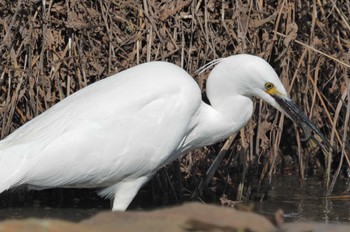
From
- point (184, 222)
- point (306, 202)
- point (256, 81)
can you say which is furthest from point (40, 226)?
point (306, 202)

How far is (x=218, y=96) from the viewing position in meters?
5.62

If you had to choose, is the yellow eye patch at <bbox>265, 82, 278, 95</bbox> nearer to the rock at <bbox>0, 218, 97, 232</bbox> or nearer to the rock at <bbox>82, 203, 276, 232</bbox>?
the rock at <bbox>82, 203, 276, 232</bbox>

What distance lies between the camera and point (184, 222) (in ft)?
10.6

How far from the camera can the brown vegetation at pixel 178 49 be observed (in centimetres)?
616

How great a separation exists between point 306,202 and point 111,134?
6.54 ft

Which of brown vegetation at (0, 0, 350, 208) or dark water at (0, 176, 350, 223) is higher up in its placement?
brown vegetation at (0, 0, 350, 208)

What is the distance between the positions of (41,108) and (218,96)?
139 centimetres

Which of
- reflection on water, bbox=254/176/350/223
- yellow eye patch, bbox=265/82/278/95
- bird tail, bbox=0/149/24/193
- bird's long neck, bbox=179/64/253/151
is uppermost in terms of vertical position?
yellow eye patch, bbox=265/82/278/95

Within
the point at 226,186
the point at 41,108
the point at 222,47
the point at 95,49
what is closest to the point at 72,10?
the point at 95,49

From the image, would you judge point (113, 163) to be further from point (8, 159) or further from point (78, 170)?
point (8, 159)

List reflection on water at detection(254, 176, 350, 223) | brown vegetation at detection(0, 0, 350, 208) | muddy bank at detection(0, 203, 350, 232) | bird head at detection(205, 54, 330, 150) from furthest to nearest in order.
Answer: brown vegetation at detection(0, 0, 350, 208) < reflection on water at detection(254, 176, 350, 223) < bird head at detection(205, 54, 330, 150) < muddy bank at detection(0, 203, 350, 232)

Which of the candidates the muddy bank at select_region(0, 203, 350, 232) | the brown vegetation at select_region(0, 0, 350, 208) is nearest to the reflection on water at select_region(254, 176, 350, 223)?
the brown vegetation at select_region(0, 0, 350, 208)

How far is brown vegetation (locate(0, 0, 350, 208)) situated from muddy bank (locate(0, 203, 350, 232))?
9.57 feet

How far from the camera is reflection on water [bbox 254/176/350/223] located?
6.05 metres
